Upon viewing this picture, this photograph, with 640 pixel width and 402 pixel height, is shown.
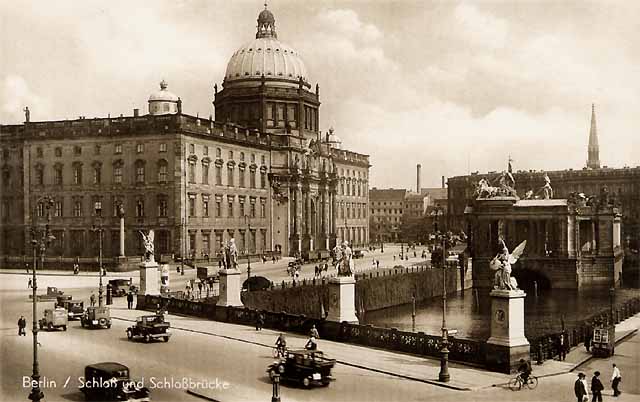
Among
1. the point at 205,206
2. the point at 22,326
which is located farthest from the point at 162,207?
the point at 22,326

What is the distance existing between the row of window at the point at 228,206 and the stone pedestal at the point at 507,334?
A: 48601 mm

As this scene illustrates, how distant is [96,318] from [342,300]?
11.9 m

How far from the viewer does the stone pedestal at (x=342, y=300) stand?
36594 mm

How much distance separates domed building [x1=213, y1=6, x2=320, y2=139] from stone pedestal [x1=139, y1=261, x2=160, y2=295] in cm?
5222

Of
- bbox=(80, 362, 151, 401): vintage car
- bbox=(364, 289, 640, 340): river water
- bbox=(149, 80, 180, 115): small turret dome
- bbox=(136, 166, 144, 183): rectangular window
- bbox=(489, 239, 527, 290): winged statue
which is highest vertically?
bbox=(149, 80, 180, 115): small turret dome

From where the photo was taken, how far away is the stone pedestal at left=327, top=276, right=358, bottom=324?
3659 cm

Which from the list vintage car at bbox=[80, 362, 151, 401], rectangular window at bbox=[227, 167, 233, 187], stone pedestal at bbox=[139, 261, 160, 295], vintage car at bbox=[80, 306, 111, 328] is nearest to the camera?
vintage car at bbox=[80, 362, 151, 401]

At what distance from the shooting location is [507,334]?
3023 centimetres

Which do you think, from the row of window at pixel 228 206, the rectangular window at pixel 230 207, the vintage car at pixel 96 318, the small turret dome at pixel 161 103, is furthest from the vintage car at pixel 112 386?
the small turret dome at pixel 161 103

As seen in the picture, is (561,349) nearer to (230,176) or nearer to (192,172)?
(192,172)

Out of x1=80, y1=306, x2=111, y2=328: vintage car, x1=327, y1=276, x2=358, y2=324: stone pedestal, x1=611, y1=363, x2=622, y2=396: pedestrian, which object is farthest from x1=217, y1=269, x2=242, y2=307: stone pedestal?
x1=611, y1=363, x2=622, y2=396: pedestrian

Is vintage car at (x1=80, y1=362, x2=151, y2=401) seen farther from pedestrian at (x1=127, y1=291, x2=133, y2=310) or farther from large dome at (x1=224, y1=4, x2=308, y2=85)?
large dome at (x1=224, y1=4, x2=308, y2=85)

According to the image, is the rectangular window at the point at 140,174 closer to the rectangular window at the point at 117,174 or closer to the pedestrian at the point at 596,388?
the rectangular window at the point at 117,174

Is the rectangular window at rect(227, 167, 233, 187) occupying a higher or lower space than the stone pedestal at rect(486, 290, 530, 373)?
higher
